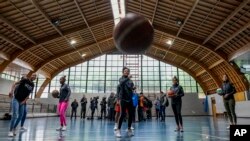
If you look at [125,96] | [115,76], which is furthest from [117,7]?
[125,96]

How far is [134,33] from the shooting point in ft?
15.9

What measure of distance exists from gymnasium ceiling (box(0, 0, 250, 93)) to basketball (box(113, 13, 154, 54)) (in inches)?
Result: 360

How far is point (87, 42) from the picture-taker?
73.0 feet

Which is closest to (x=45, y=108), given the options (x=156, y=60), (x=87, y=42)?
(x=87, y=42)

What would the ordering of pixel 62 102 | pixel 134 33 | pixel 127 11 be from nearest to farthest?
pixel 134 33 → pixel 62 102 → pixel 127 11

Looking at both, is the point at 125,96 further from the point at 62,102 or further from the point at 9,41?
the point at 9,41

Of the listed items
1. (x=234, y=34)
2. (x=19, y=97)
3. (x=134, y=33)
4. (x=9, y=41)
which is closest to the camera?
(x=134, y=33)

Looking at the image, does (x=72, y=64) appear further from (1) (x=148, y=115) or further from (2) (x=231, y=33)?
(2) (x=231, y=33)

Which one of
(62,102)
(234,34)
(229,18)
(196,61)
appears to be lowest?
(62,102)

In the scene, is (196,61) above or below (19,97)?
above

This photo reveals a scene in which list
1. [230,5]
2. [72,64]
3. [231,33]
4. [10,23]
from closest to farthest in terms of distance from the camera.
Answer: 1. [230,5]
2. [10,23]
3. [231,33]
4. [72,64]

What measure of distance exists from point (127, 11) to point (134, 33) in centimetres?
1415

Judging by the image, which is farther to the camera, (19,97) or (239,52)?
(239,52)

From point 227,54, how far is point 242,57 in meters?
1.79
